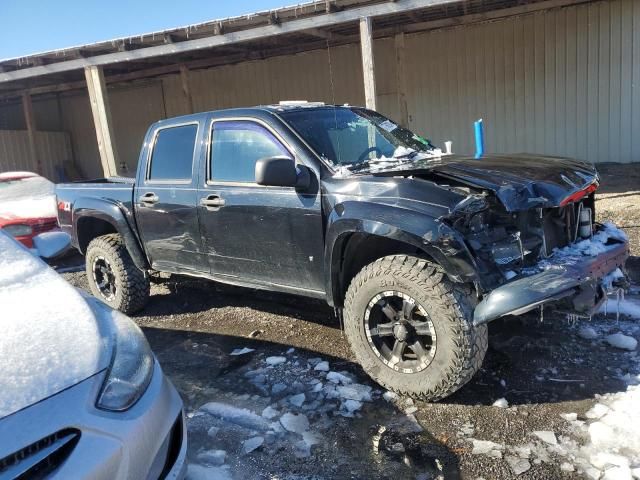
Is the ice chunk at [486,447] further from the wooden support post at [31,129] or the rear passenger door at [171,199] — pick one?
the wooden support post at [31,129]

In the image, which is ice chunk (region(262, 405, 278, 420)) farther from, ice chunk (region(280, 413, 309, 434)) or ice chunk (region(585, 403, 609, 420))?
ice chunk (region(585, 403, 609, 420))

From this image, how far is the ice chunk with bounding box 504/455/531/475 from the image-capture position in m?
2.54

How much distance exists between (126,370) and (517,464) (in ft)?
6.35

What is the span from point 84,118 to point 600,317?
57.9 feet

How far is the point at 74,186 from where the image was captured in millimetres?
5566

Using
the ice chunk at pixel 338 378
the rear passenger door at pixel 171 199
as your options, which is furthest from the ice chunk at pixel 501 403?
the rear passenger door at pixel 171 199

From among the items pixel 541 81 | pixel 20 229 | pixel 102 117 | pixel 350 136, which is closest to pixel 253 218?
pixel 350 136

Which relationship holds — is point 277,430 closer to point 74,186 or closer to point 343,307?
point 343,307

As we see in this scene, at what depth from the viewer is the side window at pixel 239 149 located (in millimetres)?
3902

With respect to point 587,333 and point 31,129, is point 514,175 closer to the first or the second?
point 587,333

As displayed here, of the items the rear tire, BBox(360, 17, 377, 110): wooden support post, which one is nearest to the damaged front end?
the rear tire

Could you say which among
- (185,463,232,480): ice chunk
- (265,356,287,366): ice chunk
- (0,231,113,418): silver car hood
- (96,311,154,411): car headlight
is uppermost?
(0,231,113,418): silver car hood

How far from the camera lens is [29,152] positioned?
685 inches

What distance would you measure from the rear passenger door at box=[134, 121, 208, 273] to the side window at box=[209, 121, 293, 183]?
0.23 metres
